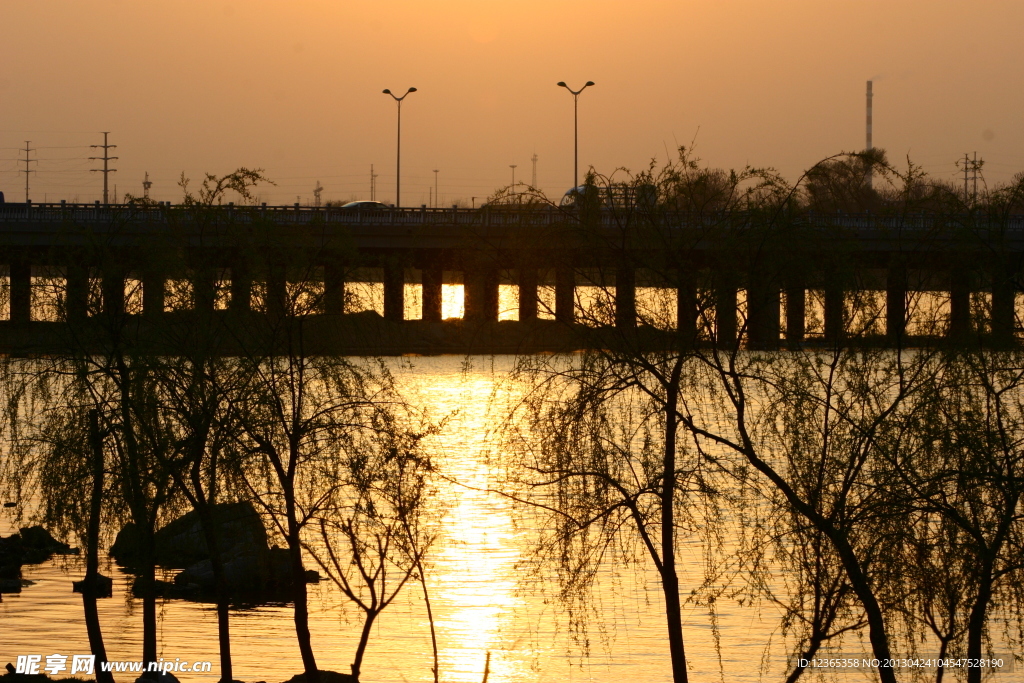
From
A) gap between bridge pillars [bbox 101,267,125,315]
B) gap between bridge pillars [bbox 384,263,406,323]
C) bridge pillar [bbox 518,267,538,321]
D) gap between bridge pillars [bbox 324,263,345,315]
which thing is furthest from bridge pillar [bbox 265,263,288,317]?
bridge pillar [bbox 518,267,538,321]

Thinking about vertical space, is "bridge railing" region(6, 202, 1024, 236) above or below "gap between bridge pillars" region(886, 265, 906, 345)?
above

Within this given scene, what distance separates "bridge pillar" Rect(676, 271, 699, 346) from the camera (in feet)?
56.7

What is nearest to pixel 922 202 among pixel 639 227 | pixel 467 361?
pixel 639 227

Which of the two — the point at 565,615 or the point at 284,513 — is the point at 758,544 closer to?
the point at 284,513

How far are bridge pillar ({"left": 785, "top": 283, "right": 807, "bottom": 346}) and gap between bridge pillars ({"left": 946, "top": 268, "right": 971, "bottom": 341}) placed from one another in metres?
2.51

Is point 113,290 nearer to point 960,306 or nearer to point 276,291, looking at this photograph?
point 276,291

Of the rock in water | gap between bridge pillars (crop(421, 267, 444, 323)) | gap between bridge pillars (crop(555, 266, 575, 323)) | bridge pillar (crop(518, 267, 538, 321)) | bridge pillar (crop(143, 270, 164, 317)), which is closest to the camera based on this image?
gap between bridge pillars (crop(555, 266, 575, 323))

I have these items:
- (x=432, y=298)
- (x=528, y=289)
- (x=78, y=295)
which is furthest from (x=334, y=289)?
(x=432, y=298)

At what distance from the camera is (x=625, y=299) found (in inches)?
692

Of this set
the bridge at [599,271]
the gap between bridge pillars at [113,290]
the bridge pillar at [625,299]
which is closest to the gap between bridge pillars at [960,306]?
the bridge at [599,271]

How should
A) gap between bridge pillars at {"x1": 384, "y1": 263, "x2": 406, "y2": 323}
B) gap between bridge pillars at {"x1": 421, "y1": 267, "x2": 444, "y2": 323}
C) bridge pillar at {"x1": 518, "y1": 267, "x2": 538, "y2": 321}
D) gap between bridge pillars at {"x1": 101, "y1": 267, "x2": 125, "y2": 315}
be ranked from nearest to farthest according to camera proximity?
bridge pillar at {"x1": 518, "y1": 267, "x2": 538, "y2": 321}, gap between bridge pillars at {"x1": 101, "y1": 267, "x2": 125, "y2": 315}, gap between bridge pillars at {"x1": 384, "y1": 263, "x2": 406, "y2": 323}, gap between bridge pillars at {"x1": 421, "y1": 267, "x2": 444, "y2": 323}

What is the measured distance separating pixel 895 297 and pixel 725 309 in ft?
10.1

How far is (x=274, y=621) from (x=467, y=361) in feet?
50.2

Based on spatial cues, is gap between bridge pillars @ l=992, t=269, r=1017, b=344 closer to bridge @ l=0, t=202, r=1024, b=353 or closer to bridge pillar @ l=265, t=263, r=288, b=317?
bridge @ l=0, t=202, r=1024, b=353
